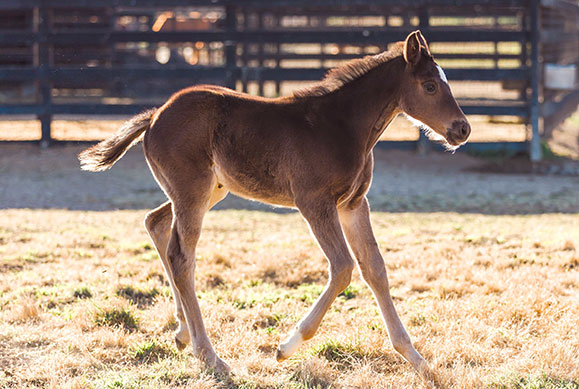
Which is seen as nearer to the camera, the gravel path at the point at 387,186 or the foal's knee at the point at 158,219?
the foal's knee at the point at 158,219

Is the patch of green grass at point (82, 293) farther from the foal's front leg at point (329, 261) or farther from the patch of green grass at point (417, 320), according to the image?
the patch of green grass at point (417, 320)

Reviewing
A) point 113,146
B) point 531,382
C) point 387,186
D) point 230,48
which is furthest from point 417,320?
point 230,48

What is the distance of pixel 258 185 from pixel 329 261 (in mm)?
574

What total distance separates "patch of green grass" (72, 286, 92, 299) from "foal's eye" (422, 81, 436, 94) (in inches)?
114

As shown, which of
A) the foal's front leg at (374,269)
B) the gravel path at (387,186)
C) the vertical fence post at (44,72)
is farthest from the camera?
the vertical fence post at (44,72)

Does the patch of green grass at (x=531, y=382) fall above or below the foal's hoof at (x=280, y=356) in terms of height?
below

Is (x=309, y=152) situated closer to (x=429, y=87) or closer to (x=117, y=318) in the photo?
(x=429, y=87)

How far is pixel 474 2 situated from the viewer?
12.0 meters

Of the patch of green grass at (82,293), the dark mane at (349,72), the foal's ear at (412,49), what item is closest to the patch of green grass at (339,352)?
the dark mane at (349,72)

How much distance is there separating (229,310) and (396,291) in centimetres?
137

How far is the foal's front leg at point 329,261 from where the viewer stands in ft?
12.8

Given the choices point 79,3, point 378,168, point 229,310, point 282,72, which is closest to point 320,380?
point 229,310

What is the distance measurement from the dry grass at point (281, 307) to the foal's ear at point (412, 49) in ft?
5.10

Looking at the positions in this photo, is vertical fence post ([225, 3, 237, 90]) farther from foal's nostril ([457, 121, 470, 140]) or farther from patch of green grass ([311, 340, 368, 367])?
foal's nostril ([457, 121, 470, 140])
